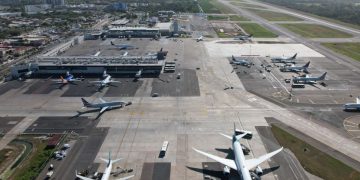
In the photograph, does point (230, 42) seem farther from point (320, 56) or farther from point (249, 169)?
point (249, 169)

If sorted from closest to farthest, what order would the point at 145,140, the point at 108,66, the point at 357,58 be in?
1. the point at 145,140
2. the point at 108,66
3. the point at 357,58

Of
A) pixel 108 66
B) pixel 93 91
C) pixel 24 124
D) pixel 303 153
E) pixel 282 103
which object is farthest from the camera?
pixel 108 66

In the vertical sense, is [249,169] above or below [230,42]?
below

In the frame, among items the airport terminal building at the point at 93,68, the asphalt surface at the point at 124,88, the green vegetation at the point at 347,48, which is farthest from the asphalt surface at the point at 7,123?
the green vegetation at the point at 347,48

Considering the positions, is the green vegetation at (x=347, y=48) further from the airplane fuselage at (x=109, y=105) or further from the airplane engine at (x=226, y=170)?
the airplane engine at (x=226, y=170)

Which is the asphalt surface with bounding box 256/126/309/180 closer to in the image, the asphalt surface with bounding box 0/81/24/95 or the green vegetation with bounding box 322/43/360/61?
the asphalt surface with bounding box 0/81/24/95

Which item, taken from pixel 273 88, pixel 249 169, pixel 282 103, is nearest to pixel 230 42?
pixel 273 88
